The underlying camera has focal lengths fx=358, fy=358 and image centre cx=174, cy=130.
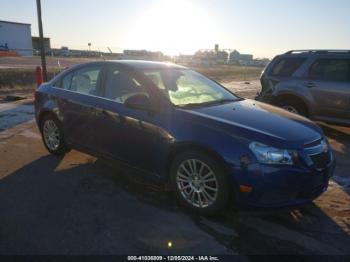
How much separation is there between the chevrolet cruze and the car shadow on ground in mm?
303

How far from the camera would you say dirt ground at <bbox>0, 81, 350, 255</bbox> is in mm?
3348

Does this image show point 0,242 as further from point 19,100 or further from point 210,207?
point 19,100

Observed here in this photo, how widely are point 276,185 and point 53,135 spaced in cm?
388

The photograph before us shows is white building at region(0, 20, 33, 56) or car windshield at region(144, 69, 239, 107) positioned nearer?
car windshield at region(144, 69, 239, 107)

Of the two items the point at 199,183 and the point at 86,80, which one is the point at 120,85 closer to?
the point at 86,80

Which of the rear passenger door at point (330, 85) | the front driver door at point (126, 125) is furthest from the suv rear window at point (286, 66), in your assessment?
the front driver door at point (126, 125)

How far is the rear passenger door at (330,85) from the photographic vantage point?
292 inches

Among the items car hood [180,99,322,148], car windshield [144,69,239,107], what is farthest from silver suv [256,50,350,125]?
car hood [180,99,322,148]

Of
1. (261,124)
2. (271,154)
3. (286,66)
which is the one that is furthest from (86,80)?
(286,66)

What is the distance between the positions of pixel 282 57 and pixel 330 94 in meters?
1.45

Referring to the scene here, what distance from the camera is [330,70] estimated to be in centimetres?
770

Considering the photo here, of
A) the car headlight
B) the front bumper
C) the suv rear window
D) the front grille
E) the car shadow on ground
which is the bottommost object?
the car shadow on ground

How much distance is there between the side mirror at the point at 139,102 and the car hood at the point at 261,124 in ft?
1.64

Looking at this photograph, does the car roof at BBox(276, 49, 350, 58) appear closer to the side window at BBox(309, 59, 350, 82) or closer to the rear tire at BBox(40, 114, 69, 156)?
the side window at BBox(309, 59, 350, 82)
